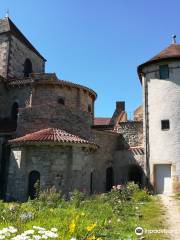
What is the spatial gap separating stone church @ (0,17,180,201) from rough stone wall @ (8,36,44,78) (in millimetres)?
264

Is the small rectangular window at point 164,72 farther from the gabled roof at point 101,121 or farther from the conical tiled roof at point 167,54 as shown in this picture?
the gabled roof at point 101,121

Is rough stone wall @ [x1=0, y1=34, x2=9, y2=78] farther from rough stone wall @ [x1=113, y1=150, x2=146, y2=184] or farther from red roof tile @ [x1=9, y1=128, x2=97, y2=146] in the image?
rough stone wall @ [x1=113, y1=150, x2=146, y2=184]

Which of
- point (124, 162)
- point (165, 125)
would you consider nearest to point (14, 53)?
point (124, 162)

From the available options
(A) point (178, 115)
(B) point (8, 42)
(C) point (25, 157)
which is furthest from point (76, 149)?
(B) point (8, 42)

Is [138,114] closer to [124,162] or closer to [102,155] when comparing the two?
[124,162]

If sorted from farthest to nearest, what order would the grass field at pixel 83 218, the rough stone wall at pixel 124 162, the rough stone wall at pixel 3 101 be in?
the rough stone wall at pixel 3 101 → the rough stone wall at pixel 124 162 → the grass field at pixel 83 218

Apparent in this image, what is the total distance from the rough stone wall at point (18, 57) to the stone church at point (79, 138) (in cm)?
26

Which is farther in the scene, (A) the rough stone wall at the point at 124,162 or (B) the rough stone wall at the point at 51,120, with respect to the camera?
(A) the rough stone wall at the point at 124,162

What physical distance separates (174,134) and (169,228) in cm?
1227

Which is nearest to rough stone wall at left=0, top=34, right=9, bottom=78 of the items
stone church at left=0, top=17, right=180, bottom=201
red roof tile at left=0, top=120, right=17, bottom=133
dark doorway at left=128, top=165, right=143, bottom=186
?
stone church at left=0, top=17, right=180, bottom=201

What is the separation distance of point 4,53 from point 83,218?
2097 centimetres

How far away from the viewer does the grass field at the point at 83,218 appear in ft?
23.8

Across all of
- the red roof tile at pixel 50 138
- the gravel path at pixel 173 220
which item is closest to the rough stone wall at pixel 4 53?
the red roof tile at pixel 50 138

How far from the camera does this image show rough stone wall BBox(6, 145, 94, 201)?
16.0m
